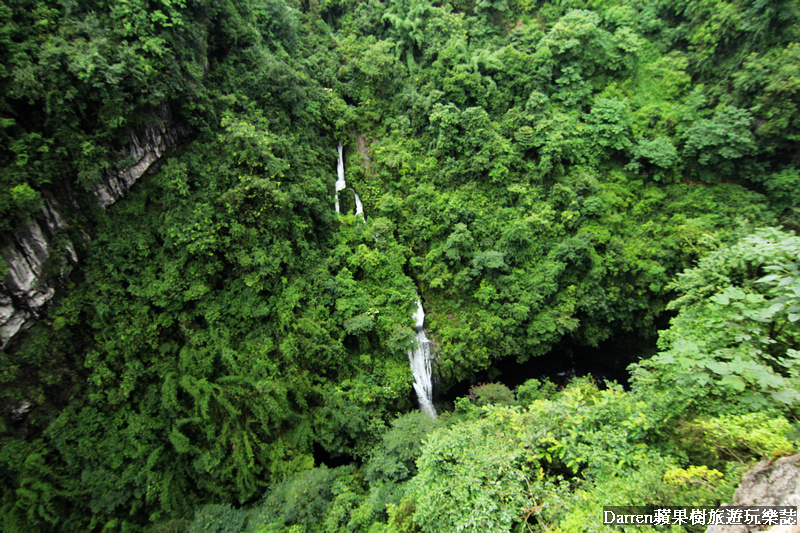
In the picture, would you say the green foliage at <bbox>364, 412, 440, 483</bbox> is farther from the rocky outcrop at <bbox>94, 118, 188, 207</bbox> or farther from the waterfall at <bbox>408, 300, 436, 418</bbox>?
the rocky outcrop at <bbox>94, 118, 188, 207</bbox>

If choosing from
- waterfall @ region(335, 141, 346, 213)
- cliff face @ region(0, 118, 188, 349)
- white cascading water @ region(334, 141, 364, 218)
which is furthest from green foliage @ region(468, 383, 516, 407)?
cliff face @ region(0, 118, 188, 349)

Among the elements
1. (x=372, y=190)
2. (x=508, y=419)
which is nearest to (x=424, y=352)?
(x=508, y=419)

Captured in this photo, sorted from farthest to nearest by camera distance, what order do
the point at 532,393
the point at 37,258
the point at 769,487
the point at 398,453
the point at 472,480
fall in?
the point at 532,393 < the point at 398,453 < the point at 37,258 < the point at 472,480 < the point at 769,487

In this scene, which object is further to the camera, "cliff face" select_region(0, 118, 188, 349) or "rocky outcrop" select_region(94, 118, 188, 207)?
"rocky outcrop" select_region(94, 118, 188, 207)

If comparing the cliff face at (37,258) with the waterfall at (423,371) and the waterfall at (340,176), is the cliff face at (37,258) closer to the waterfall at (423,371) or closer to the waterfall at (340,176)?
the waterfall at (340,176)

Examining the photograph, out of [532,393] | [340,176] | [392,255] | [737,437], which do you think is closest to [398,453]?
[532,393]

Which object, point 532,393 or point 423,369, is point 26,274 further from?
point 532,393
